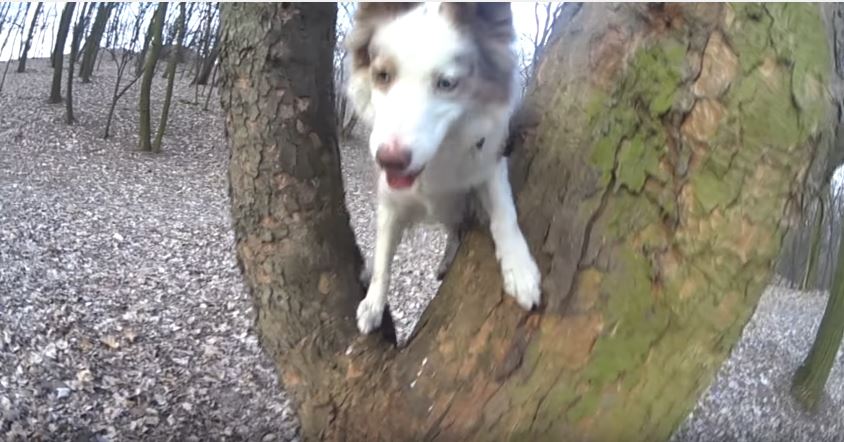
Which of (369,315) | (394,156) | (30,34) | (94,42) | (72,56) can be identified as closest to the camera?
(394,156)

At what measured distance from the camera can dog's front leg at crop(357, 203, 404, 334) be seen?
4.62 feet

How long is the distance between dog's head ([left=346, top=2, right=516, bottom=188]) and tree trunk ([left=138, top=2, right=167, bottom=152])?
4117mm

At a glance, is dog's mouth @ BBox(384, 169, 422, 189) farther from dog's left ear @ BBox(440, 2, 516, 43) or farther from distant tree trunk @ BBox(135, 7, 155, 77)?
distant tree trunk @ BBox(135, 7, 155, 77)

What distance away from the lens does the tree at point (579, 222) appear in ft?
3.67

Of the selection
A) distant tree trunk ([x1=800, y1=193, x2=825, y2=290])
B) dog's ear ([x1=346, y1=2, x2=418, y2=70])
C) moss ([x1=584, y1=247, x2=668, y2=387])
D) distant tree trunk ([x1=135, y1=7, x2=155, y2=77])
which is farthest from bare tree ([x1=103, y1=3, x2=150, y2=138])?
moss ([x1=584, y1=247, x2=668, y2=387])

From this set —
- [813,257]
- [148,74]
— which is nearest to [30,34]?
[148,74]

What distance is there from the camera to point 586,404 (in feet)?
3.98

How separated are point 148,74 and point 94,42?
458mm

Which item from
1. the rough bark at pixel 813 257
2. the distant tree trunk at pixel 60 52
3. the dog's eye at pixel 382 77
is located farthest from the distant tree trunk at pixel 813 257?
the distant tree trunk at pixel 60 52

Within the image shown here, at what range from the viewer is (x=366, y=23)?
1.16m

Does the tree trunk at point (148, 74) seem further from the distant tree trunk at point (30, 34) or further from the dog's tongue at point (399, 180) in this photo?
the dog's tongue at point (399, 180)

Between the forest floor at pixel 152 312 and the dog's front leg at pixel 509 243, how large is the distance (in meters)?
0.34

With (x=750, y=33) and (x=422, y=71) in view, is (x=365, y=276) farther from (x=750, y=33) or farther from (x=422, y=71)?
(x=750, y=33)

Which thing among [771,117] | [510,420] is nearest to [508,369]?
[510,420]
